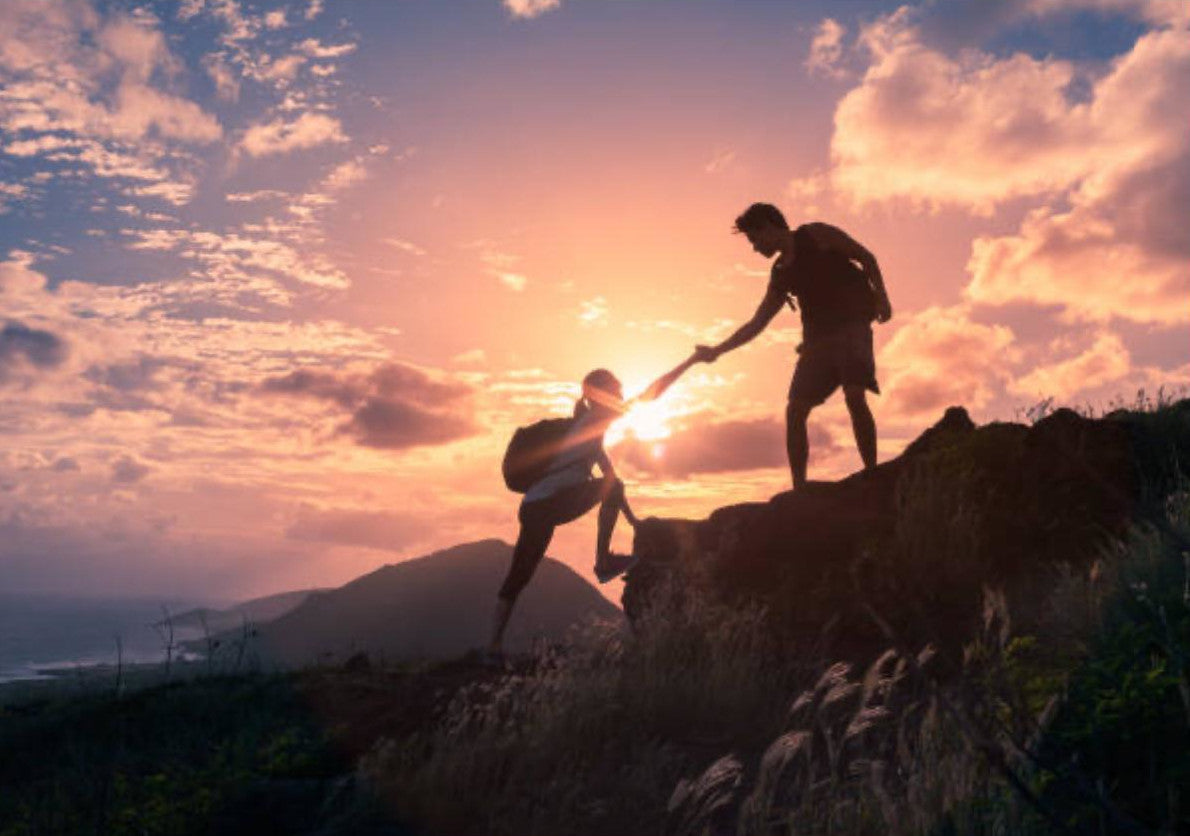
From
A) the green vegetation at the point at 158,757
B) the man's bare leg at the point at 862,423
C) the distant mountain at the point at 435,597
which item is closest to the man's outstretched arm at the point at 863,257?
the man's bare leg at the point at 862,423

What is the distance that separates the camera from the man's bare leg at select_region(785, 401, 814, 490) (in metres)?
9.00

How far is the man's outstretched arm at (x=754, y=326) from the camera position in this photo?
902 cm

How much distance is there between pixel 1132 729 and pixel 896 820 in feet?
4.30

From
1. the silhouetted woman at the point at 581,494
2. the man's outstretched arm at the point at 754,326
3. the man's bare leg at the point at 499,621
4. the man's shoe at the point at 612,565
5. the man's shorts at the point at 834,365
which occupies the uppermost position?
the man's outstretched arm at the point at 754,326

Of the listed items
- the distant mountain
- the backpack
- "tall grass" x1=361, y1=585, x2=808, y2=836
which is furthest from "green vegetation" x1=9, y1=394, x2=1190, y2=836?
the distant mountain

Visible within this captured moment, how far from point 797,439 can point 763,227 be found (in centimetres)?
177

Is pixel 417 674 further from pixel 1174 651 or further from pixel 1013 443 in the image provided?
pixel 1174 651

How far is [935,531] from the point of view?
8430 mm

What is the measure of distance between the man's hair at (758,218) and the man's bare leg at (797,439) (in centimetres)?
144

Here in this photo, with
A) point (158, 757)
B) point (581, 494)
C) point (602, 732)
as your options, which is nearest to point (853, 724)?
point (602, 732)

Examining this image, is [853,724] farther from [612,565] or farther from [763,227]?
[763,227]

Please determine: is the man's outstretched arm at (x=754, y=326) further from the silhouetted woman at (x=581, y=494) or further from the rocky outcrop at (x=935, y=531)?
the rocky outcrop at (x=935, y=531)

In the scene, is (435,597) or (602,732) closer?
(602,732)

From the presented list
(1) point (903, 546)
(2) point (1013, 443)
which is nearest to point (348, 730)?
(1) point (903, 546)
